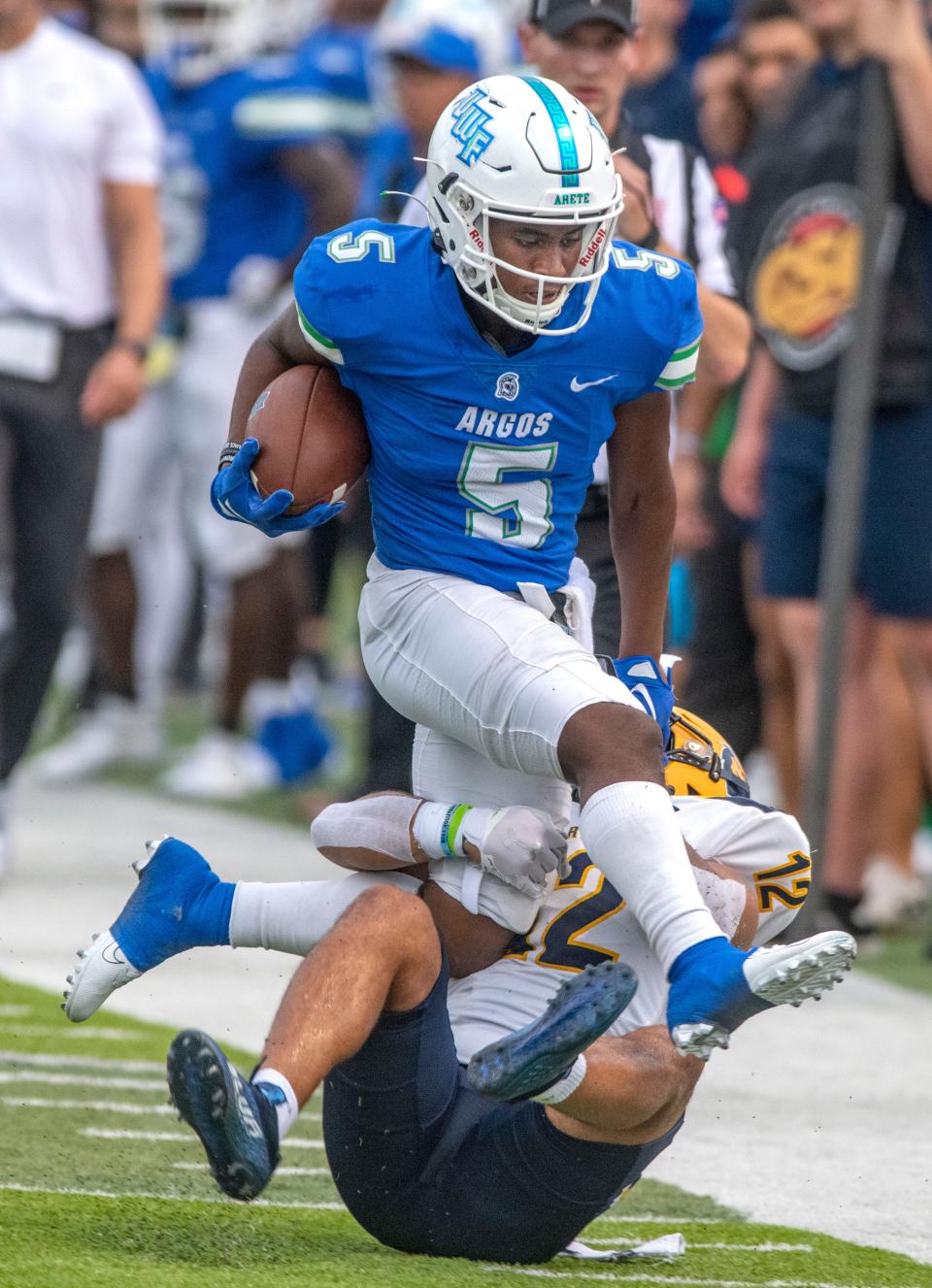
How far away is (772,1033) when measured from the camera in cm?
595

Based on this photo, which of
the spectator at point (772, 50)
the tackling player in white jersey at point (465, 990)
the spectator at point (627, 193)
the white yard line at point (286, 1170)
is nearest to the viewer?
the tackling player in white jersey at point (465, 990)

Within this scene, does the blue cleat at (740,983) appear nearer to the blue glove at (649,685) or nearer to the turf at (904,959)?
the blue glove at (649,685)

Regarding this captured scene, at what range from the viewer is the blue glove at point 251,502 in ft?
12.5

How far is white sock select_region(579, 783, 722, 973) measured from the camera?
355 cm

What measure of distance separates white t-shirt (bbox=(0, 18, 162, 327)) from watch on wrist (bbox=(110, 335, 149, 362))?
0.44ft

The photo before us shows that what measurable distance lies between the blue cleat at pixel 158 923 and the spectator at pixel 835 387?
9.96 ft

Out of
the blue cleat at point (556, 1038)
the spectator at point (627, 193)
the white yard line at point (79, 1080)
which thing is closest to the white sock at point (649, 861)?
the blue cleat at point (556, 1038)

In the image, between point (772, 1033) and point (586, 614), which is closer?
point (586, 614)

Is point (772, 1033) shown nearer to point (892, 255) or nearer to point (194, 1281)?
point (892, 255)

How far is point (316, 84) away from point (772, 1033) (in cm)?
453

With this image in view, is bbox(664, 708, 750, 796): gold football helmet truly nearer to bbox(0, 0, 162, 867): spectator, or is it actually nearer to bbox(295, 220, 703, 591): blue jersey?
bbox(295, 220, 703, 591): blue jersey

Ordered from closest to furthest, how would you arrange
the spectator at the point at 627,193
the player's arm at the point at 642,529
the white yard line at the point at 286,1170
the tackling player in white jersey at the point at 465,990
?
the tackling player in white jersey at the point at 465,990
the player's arm at the point at 642,529
the white yard line at the point at 286,1170
the spectator at the point at 627,193

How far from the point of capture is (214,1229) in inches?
151

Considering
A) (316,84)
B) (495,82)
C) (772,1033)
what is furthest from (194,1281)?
(316,84)
